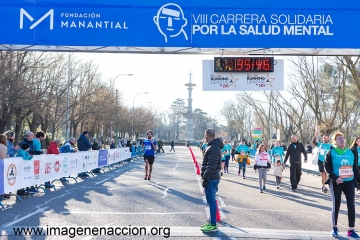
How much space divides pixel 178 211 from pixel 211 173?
97.9 inches

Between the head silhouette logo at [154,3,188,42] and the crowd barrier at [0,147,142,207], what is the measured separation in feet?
17.1

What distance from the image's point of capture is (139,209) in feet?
34.4

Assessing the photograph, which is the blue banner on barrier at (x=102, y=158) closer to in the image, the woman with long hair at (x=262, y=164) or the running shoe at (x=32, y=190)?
the running shoe at (x=32, y=190)

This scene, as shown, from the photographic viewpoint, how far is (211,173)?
8.09m

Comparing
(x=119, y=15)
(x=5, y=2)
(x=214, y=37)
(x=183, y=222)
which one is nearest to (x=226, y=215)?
(x=183, y=222)

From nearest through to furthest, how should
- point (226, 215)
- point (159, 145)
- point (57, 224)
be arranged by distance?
point (57, 224) < point (226, 215) < point (159, 145)

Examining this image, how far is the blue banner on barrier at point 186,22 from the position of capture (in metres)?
11.6

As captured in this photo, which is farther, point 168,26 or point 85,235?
point 168,26

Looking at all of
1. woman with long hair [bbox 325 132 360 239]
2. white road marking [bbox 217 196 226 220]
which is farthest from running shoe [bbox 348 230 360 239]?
white road marking [bbox 217 196 226 220]

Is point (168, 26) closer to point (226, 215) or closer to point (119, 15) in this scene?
point (119, 15)

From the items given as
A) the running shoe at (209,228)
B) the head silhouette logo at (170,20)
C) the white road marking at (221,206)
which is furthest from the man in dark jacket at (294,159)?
the running shoe at (209,228)

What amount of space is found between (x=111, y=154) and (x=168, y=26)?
631 inches

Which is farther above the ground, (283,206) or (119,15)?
(119,15)

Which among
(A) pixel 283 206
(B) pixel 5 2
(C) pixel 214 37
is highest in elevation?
(B) pixel 5 2
